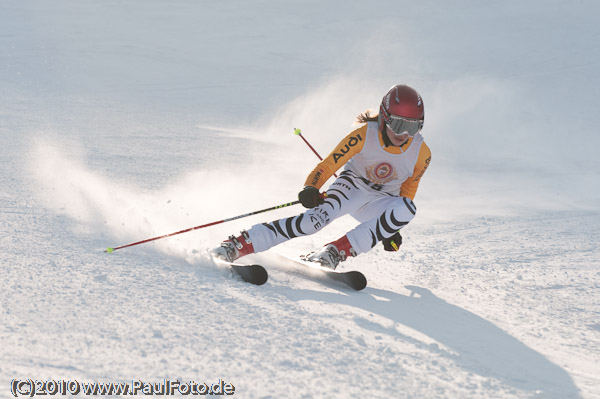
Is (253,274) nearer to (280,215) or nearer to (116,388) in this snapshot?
(116,388)

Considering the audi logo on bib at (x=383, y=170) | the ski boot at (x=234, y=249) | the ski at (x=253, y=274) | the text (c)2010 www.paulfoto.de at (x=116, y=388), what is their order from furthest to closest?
the audi logo on bib at (x=383, y=170), the ski boot at (x=234, y=249), the ski at (x=253, y=274), the text (c)2010 www.paulfoto.de at (x=116, y=388)

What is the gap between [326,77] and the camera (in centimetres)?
1714

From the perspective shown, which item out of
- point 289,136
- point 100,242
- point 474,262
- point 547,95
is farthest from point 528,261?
point 547,95

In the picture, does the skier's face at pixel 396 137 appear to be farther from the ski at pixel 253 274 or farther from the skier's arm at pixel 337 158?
the ski at pixel 253 274

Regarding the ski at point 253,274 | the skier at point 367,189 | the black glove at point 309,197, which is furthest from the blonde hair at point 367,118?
the ski at point 253,274

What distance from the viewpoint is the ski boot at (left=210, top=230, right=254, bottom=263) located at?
4.49 metres

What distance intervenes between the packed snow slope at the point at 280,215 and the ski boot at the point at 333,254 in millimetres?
208

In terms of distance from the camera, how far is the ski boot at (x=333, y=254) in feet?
15.3

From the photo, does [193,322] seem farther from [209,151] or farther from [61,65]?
[61,65]

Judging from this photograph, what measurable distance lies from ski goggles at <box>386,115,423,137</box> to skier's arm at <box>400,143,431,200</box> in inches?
→ 11.9

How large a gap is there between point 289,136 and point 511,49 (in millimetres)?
10470

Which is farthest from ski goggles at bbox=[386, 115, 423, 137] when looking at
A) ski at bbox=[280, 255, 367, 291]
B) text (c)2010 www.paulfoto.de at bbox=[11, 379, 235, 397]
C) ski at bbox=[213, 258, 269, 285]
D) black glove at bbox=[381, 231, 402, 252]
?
text (c)2010 www.paulfoto.de at bbox=[11, 379, 235, 397]

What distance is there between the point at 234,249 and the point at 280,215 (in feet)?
7.54

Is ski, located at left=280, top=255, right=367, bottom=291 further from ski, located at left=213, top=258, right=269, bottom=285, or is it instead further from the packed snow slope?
ski, located at left=213, top=258, right=269, bottom=285
